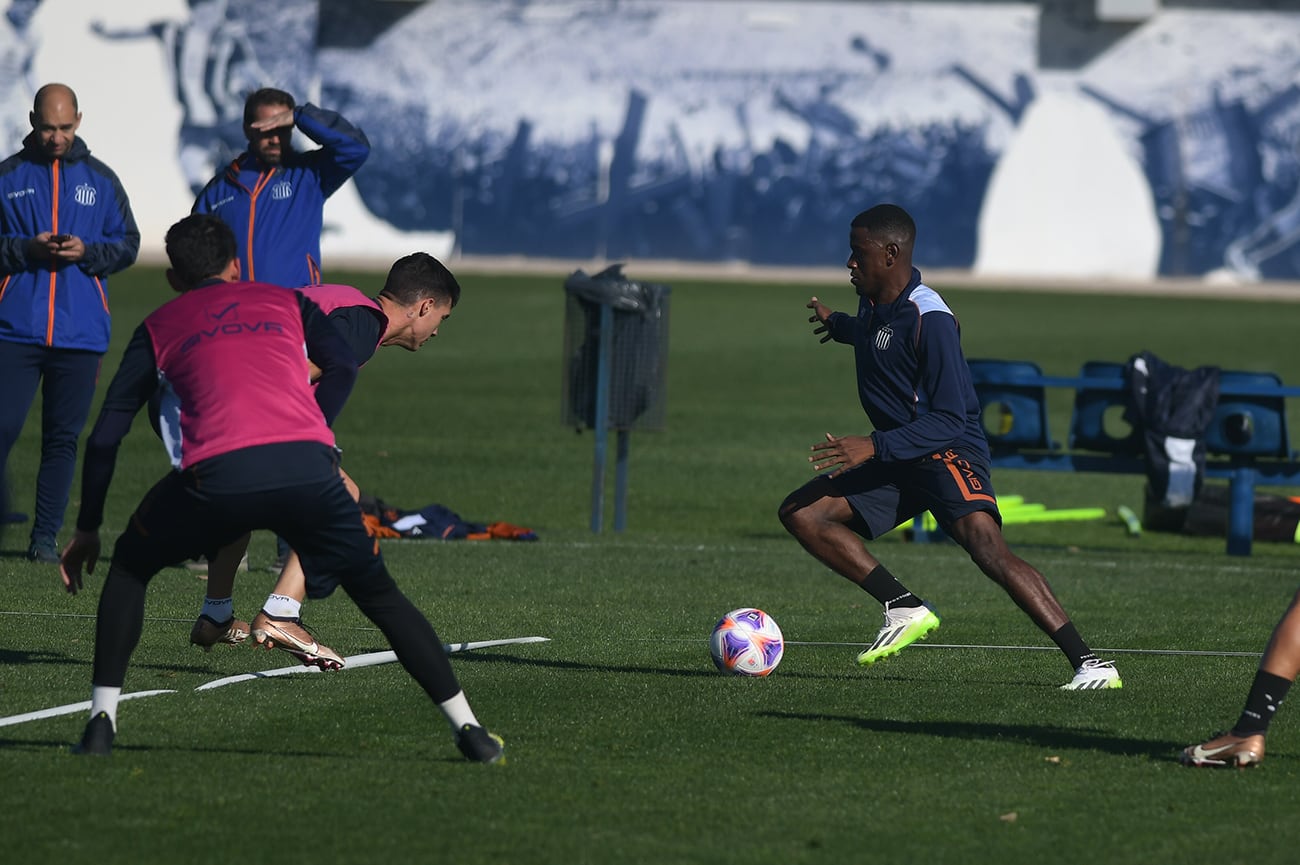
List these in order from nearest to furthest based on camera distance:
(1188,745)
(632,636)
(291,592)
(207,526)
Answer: (207,526)
(1188,745)
(291,592)
(632,636)

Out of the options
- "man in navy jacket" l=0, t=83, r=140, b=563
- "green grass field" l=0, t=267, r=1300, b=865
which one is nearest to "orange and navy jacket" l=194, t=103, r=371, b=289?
"man in navy jacket" l=0, t=83, r=140, b=563

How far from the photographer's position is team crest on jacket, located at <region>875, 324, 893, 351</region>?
303 inches

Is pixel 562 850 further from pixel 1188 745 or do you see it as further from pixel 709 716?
pixel 1188 745

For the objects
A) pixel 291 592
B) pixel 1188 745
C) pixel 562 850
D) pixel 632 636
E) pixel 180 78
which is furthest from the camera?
pixel 180 78

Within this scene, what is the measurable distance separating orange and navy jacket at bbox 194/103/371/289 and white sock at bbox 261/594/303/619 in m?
2.47

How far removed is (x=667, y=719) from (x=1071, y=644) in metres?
1.68

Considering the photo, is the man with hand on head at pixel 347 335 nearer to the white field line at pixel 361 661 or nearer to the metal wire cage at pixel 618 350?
the white field line at pixel 361 661

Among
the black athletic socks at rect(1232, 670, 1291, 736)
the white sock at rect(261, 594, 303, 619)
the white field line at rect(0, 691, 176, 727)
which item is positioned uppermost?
the black athletic socks at rect(1232, 670, 1291, 736)

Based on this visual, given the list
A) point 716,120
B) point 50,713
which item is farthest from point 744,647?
point 716,120

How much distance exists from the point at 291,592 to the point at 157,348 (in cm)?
189

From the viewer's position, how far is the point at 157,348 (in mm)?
5758

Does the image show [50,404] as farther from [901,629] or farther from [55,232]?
[901,629]

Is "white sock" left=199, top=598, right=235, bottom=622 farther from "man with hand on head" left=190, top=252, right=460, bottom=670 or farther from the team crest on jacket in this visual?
the team crest on jacket

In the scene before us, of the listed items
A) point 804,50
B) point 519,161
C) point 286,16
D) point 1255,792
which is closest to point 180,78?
point 286,16
